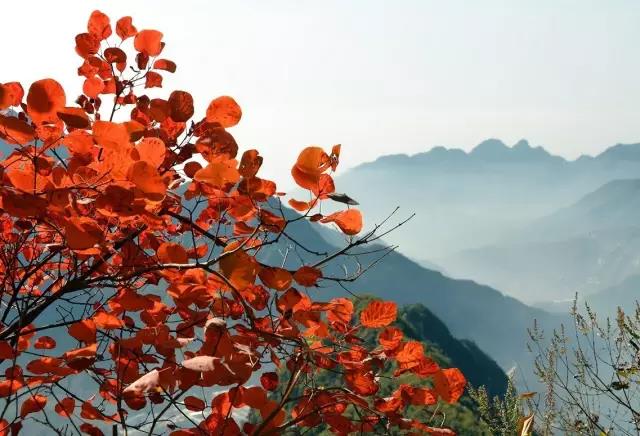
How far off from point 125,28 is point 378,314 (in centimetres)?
167

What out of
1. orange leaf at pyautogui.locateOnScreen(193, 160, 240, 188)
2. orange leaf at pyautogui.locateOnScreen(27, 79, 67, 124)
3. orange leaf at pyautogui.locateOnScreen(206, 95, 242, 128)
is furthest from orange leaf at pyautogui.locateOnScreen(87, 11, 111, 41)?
orange leaf at pyautogui.locateOnScreen(193, 160, 240, 188)

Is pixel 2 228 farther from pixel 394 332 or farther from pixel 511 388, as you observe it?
pixel 511 388

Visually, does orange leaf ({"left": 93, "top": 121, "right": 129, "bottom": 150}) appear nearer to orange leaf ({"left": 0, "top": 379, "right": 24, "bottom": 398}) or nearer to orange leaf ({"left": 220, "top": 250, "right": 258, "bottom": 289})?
orange leaf ({"left": 220, "top": 250, "right": 258, "bottom": 289})

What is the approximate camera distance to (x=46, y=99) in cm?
159

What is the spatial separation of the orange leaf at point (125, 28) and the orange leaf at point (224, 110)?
858 millimetres

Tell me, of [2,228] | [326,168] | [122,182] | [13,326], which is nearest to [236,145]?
[326,168]

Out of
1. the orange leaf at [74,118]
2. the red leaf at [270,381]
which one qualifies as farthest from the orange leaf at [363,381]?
the orange leaf at [74,118]

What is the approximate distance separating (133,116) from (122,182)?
43.1 inches

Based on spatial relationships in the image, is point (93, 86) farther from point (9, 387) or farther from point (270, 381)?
point (270, 381)

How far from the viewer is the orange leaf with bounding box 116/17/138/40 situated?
2654 mm

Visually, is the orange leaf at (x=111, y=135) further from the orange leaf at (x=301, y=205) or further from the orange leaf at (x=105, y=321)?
the orange leaf at (x=105, y=321)

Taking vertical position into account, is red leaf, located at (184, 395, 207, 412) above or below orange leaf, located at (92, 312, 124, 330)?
below

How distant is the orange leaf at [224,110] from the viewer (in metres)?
2.09

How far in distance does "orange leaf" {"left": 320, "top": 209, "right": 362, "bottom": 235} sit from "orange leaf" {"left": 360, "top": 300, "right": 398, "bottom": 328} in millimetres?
391
